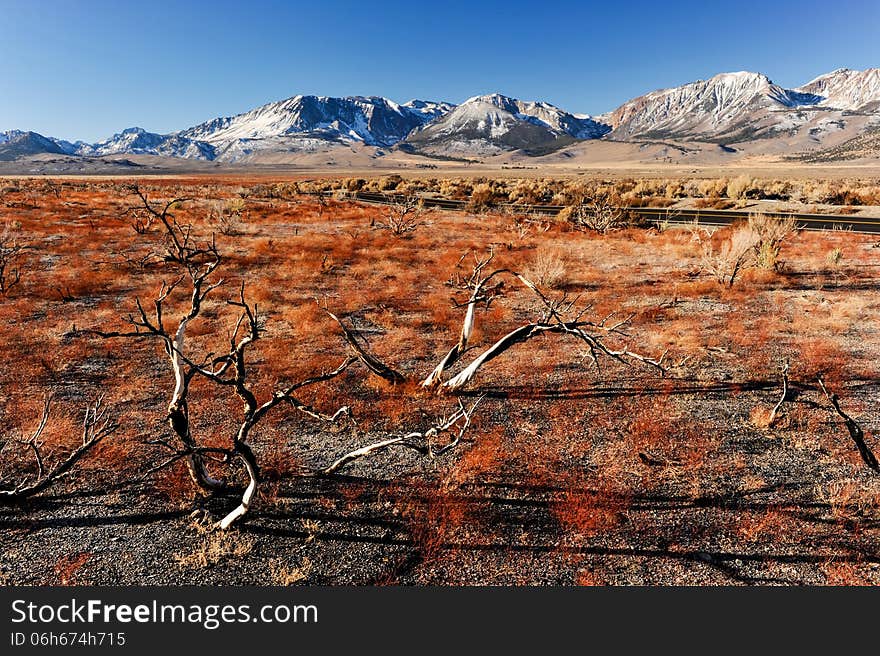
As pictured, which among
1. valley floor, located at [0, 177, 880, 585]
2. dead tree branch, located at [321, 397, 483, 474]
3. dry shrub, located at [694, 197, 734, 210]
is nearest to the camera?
valley floor, located at [0, 177, 880, 585]

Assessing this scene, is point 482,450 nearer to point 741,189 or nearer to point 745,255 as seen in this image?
point 745,255

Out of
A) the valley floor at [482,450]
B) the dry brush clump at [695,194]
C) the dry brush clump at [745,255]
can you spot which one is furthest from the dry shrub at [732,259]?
the dry brush clump at [695,194]

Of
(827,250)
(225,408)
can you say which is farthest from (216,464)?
(827,250)

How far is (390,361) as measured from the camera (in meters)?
9.41

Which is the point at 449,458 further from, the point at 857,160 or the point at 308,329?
the point at 857,160

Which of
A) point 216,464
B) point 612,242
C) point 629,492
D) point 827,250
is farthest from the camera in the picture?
point 612,242

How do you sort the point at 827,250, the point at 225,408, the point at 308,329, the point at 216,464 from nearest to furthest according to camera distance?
the point at 216,464 → the point at 225,408 → the point at 308,329 → the point at 827,250

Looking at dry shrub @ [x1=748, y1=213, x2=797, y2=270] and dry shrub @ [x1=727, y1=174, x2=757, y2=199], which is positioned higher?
dry shrub @ [x1=727, y1=174, x2=757, y2=199]

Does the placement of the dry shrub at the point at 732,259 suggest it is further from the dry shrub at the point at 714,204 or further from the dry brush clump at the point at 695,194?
the dry shrub at the point at 714,204

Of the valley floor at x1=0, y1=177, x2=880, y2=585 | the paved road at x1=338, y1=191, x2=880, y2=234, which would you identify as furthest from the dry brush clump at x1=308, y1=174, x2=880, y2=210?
the valley floor at x1=0, y1=177, x2=880, y2=585

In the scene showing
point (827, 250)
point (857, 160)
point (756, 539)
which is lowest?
point (756, 539)

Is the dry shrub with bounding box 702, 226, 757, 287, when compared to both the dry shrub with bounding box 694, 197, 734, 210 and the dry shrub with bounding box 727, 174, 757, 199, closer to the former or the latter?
the dry shrub with bounding box 694, 197, 734, 210

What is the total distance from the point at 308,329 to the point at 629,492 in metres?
8.12

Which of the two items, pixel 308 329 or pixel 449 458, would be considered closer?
pixel 449 458
